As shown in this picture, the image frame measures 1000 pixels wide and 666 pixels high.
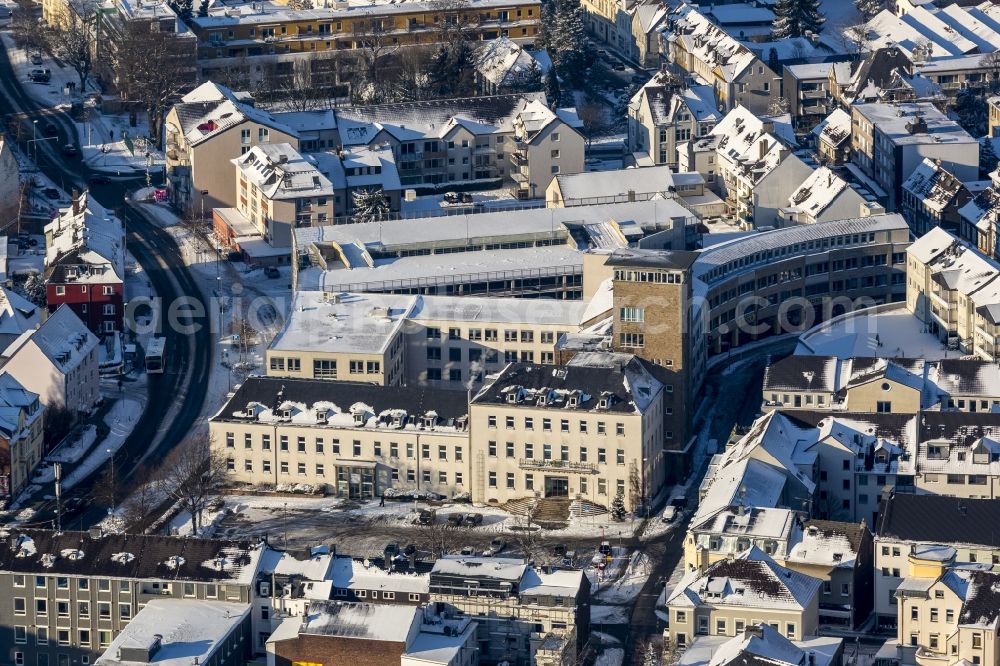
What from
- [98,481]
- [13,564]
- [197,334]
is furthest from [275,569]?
[197,334]

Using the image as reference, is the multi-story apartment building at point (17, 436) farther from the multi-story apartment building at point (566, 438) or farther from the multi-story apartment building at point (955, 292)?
the multi-story apartment building at point (955, 292)

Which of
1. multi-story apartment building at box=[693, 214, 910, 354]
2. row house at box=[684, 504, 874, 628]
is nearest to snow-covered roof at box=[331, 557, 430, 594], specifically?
row house at box=[684, 504, 874, 628]

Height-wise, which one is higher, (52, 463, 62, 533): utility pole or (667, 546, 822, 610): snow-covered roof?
(52, 463, 62, 533): utility pole

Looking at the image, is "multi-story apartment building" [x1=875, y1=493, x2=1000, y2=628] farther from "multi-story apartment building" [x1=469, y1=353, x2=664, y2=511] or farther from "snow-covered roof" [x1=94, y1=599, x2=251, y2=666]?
"snow-covered roof" [x1=94, y1=599, x2=251, y2=666]

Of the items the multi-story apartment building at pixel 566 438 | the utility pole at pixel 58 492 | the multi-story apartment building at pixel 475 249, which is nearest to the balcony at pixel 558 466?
the multi-story apartment building at pixel 566 438

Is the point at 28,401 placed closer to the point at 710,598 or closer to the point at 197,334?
the point at 197,334
